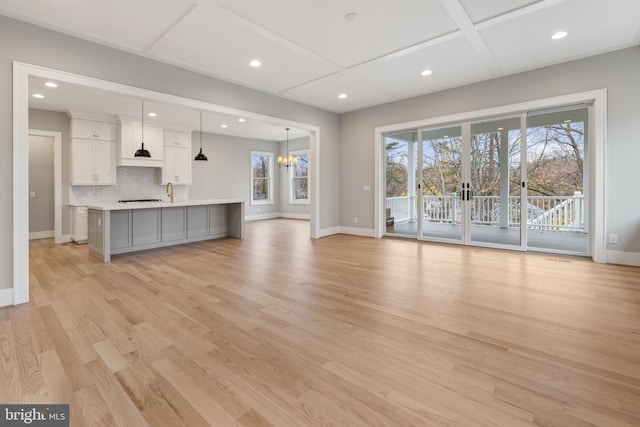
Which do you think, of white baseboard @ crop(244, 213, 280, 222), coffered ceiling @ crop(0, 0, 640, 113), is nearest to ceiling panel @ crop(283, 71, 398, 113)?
coffered ceiling @ crop(0, 0, 640, 113)

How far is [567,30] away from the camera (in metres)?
3.42

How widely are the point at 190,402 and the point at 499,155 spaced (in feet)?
19.1

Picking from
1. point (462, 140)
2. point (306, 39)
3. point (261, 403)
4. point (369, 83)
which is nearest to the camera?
point (261, 403)

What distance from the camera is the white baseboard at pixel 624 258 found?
13.0 feet

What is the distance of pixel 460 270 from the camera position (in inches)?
150

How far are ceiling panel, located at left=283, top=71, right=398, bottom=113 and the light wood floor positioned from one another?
3.20 m

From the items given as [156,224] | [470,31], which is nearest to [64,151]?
[156,224]

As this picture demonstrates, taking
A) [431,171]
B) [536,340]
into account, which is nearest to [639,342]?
[536,340]

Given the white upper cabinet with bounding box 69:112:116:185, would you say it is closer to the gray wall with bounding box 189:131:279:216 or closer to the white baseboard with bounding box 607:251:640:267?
the gray wall with bounding box 189:131:279:216

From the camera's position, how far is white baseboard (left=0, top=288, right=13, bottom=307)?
2750 mm

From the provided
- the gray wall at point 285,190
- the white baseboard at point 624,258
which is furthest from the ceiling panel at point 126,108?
the white baseboard at point 624,258

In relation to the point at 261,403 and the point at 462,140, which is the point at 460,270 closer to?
the point at 462,140

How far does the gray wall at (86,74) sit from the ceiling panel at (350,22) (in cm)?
171

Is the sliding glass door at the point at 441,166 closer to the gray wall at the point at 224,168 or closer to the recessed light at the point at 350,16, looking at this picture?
the recessed light at the point at 350,16
